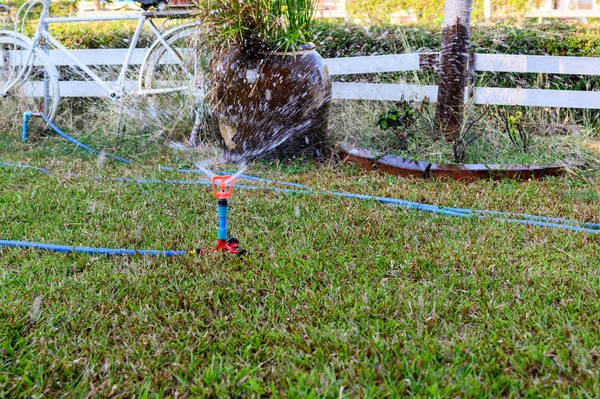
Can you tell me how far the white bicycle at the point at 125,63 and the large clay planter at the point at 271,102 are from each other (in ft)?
1.58

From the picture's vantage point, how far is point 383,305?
1.98 metres

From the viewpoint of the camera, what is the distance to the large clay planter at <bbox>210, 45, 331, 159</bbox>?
4.10m

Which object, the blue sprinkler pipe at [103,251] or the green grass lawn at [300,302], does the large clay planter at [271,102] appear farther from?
the blue sprinkler pipe at [103,251]

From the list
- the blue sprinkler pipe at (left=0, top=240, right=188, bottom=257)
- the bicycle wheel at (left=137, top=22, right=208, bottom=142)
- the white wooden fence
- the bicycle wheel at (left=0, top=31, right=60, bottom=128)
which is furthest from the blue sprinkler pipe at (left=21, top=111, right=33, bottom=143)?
the blue sprinkler pipe at (left=0, top=240, right=188, bottom=257)

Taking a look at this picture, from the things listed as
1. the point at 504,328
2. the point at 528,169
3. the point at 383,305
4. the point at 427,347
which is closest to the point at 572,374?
the point at 504,328

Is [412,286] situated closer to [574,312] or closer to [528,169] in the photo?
[574,312]

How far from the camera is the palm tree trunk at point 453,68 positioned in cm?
447

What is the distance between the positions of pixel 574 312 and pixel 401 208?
1.24 m

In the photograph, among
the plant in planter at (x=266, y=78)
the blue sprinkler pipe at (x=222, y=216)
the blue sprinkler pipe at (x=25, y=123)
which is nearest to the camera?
the blue sprinkler pipe at (x=222, y=216)

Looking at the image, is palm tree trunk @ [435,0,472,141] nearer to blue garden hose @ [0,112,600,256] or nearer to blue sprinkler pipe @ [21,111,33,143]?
blue garden hose @ [0,112,600,256]

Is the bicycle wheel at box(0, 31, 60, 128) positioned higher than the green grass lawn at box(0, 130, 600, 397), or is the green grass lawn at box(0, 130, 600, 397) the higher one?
the bicycle wheel at box(0, 31, 60, 128)

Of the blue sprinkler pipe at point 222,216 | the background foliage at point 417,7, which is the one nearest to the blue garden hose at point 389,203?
the blue sprinkler pipe at point 222,216

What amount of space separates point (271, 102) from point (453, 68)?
1.44 metres

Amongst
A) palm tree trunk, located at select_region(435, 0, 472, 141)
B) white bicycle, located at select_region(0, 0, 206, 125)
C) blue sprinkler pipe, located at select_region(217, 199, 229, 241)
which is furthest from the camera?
white bicycle, located at select_region(0, 0, 206, 125)
